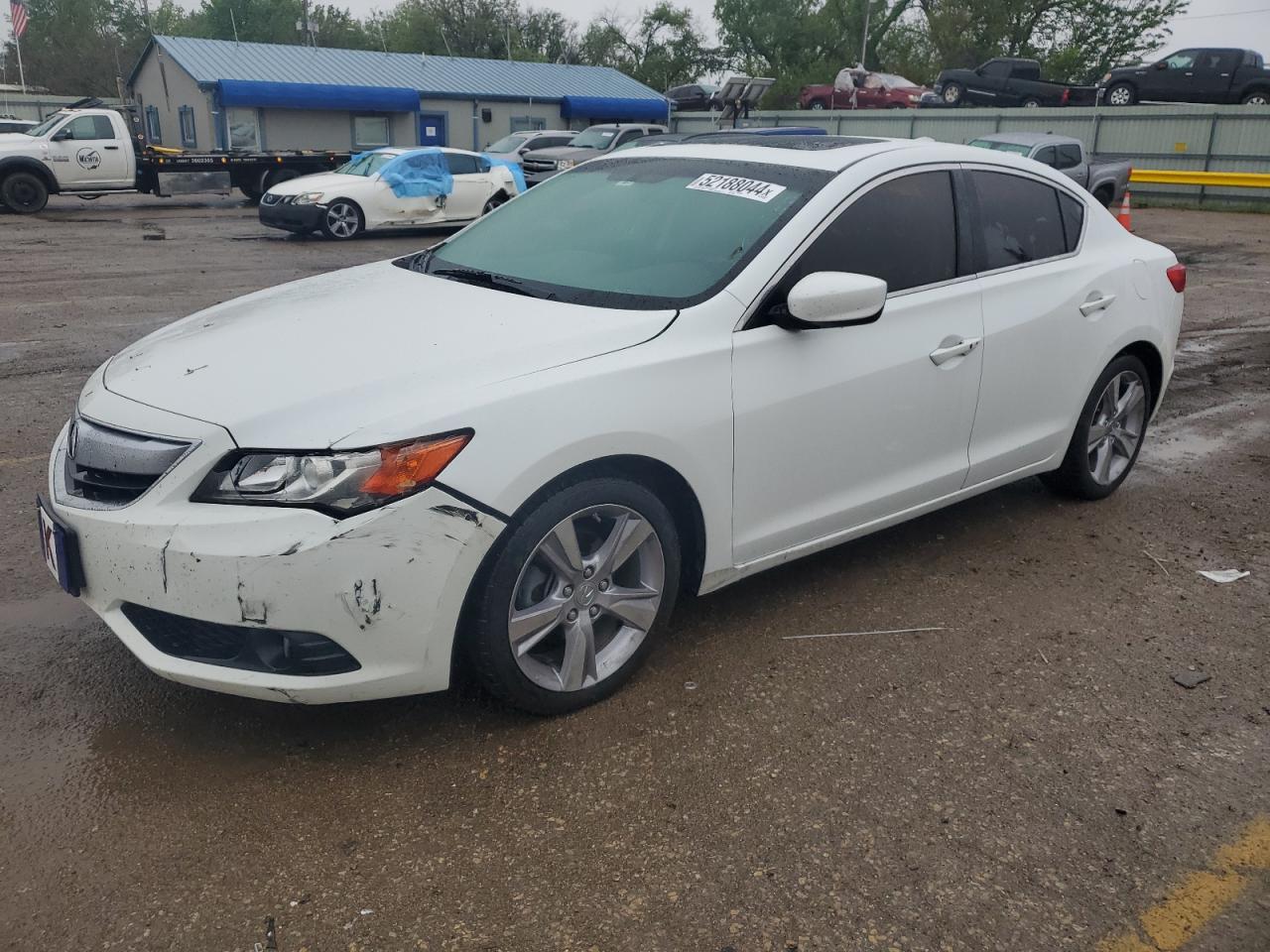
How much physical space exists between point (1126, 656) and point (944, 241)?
5.40ft

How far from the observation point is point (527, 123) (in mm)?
40812

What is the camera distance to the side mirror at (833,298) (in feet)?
10.9

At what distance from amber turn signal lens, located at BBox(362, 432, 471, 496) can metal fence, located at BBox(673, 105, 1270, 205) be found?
21.9 m

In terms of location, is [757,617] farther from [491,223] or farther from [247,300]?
[247,300]

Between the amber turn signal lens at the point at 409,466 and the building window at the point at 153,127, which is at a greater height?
the building window at the point at 153,127

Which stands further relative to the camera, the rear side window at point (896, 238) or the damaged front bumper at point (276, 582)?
the rear side window at point (896, 238)

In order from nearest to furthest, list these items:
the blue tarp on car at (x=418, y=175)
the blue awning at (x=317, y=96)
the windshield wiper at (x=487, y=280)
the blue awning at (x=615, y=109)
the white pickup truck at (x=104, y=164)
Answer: the windshield wiper at (x=487, y=280) < the blue tarp on car at (x=418, y=175) < the white pickup truck at (x=104, y=164) < the blue awning at (x=317, y=96) < the blue awning at (x=615, y=109)

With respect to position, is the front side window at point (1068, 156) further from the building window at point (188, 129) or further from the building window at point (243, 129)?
the building window at point (188, 129)

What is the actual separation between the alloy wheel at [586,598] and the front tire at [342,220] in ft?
47.5

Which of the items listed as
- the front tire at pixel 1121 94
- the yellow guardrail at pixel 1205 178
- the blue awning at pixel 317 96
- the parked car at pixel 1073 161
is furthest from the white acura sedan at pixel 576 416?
the blue awning at pixel 317 96

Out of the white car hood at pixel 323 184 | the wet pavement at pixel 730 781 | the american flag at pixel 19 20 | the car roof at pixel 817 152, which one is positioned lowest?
the wet pavement at pixel 730 781

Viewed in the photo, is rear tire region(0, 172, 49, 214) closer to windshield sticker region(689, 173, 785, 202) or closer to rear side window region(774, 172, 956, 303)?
windshield sticker region(689, 173, 785, 202)

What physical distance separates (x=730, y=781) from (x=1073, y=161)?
20.4m

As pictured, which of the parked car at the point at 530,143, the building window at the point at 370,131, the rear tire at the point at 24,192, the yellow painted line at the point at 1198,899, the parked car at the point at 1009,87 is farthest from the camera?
the building window at the point at 370,131
